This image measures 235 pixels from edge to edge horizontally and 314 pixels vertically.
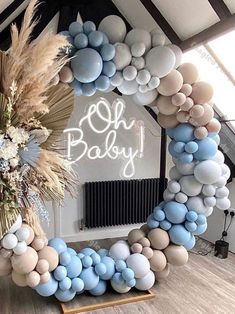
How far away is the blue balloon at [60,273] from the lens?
2418mm

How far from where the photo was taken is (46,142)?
5.08 ft

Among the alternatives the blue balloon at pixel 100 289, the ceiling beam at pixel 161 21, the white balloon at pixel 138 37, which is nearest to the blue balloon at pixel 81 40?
the white balloon at pixel 138 37

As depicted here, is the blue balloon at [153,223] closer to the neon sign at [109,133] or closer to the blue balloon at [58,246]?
the neon sign at [109,133]

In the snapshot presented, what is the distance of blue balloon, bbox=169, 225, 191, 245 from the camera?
2.72 metres

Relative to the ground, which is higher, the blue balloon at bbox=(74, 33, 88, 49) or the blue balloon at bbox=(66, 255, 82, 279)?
the blue balloon at bbox=(74, 33, 88, 49)

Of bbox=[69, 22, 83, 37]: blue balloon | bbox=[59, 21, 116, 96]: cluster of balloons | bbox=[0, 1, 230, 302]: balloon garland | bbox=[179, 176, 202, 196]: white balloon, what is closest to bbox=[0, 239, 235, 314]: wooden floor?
bbox=[0, 1, 230, 302]: balloon garland

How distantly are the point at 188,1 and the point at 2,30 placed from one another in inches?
71.7

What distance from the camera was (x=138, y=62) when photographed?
2482 mm

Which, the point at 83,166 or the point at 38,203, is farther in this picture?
the point at 83,166

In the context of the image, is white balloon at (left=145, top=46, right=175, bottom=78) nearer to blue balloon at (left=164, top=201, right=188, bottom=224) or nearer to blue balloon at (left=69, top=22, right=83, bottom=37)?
blue balloon at (left=69, top=22, right=83, bottom=37)

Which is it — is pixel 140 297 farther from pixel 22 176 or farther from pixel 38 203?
pixel 22 176

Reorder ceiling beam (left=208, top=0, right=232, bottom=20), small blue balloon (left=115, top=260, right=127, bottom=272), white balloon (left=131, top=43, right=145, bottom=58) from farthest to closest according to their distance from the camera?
small blue balloon (left=115, top=260, right=127, bottom=272), white balloon (left=131, top=43, right=145, bottom=58), ceiling beam (left=208, top=0, right=232, bottom=20)

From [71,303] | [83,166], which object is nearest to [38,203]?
[71,303]

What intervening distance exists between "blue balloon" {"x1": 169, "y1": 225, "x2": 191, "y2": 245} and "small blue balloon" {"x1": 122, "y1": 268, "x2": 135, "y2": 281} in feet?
1.63
